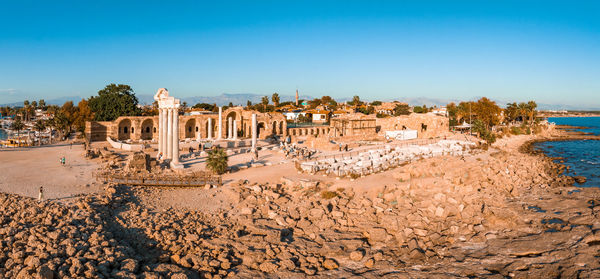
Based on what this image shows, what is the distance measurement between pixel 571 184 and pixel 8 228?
3447 centimetres

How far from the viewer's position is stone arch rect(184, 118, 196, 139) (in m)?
56.6

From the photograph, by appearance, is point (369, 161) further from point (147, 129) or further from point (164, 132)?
point (147, 129)

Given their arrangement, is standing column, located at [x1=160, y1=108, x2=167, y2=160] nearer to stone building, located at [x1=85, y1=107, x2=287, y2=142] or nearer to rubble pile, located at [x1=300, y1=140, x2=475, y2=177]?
rubble pile, located at [x1=300, y1=140, x2=475, y2=177]

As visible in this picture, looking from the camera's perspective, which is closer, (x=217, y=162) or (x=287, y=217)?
(x=287, y=217)

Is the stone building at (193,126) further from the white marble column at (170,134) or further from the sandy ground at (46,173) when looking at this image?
the white marble column at (170,134)

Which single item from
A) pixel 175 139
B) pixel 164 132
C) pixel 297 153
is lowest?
pixel 297 153

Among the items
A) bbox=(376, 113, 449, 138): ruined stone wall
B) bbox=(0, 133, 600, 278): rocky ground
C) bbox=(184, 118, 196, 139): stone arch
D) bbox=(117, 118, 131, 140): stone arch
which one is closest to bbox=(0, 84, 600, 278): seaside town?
bbox=(0, 133, 600, 278): rocky ground

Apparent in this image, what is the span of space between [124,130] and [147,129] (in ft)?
9.89

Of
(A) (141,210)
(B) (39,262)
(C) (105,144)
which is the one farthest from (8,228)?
(C) (105,144)

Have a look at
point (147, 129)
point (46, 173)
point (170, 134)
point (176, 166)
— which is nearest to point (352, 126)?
point (147, 129)

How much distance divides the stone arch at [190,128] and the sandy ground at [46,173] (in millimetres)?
17620

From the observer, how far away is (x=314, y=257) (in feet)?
50.5

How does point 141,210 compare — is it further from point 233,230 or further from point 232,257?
point 232,257

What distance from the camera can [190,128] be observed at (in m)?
57.2
